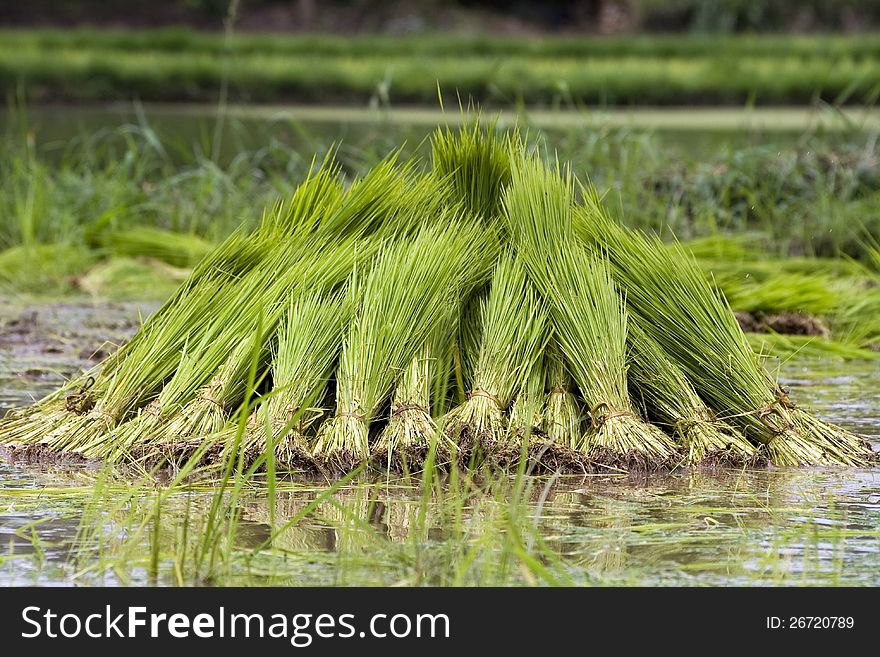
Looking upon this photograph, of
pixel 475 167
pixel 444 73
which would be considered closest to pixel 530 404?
pixel 475 167

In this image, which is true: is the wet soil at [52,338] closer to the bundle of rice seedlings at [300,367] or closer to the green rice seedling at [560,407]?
the bundle of rice seedlings at [300,367]

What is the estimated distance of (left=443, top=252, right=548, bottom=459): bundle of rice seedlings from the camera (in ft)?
9.17

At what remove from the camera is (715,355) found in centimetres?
297

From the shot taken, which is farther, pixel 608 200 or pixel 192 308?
pixel 608 200

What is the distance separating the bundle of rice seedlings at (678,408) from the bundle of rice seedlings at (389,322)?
15.8 inches

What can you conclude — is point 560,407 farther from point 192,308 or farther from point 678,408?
point 192,308

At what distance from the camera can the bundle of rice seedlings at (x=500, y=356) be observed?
2.79 meters

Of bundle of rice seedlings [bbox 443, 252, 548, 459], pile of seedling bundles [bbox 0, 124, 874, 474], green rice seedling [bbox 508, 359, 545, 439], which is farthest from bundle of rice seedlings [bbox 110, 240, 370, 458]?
green rice seedling [bbox 508, 359, 545, 439]

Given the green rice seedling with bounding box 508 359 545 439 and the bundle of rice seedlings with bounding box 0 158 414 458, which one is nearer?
the green rice seedling with bounding box 508 359 545 439

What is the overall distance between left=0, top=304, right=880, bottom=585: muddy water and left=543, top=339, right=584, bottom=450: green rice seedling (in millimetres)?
129

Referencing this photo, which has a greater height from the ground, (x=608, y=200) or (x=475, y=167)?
(x=608, y=200)

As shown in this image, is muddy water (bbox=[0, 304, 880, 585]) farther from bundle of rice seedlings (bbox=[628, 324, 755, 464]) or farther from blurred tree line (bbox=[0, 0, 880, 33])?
blurred tree line (bbox=[0, 0, 880, 33])

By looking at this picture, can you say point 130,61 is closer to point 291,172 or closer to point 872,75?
point 872,75

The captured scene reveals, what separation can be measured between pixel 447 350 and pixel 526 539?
0.75m
